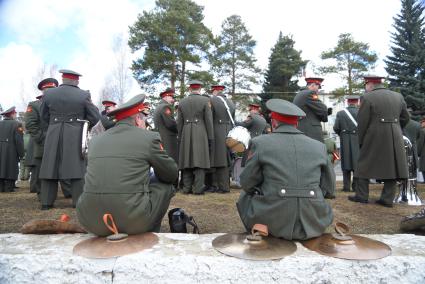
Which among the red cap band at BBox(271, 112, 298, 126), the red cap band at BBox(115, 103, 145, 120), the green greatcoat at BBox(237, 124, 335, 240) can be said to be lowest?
the green greatcoat at BBox(237, 124, 335, 240)

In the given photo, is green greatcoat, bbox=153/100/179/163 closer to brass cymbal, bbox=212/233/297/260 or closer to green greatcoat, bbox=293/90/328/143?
green greatcoat, bbox=293/90/328/143

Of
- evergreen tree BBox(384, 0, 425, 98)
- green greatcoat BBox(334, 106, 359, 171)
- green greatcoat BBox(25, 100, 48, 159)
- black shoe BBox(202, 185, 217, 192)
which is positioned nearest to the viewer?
green greatcoat BBox(25, 100, 48, 159)

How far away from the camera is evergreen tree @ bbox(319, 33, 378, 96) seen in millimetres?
29203

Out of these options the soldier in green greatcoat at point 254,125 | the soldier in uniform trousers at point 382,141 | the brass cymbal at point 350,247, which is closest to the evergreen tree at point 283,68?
the soldier in green greatcoat at point 254,125

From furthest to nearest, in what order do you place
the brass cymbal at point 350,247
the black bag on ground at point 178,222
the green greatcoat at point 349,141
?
the green greatcoat at point 349,141, the black bag on ground at point 178,222, the brass cymbal at point 350,247

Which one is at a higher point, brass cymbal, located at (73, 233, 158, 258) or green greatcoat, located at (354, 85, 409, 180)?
green greatcoat, located at (354, 85, 409, 180)

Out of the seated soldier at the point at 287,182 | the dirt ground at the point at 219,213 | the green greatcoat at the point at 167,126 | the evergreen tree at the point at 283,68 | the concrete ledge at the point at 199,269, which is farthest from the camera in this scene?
the evergreen tree at the point at 283,68

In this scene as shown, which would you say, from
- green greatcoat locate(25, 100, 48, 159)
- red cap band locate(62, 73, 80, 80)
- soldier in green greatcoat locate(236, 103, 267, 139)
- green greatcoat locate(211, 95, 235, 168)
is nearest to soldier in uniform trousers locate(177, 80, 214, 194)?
green greatcoat locate(211, 95, 235, 168)

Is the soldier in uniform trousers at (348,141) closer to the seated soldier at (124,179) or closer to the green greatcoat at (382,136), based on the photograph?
the green greatcoat at (382,136)

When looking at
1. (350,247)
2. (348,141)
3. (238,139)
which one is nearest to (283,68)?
(348,141)

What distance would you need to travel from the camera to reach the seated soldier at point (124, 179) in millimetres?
2996

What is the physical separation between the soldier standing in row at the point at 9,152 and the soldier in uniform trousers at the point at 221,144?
5082 mm

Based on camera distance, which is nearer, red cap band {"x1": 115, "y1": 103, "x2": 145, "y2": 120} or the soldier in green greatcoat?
red cap band {"x1": 115, "y1": 103, "x2": 145, "y2": 120}

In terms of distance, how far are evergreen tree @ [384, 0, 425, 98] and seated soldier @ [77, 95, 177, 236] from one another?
978 inches
